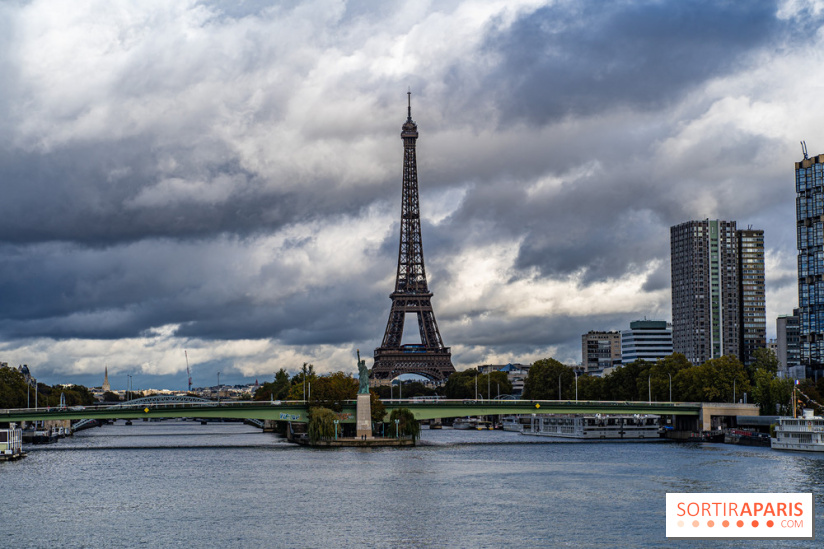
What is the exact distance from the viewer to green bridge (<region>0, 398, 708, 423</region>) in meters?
114

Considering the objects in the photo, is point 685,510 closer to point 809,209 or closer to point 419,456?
point 419,456

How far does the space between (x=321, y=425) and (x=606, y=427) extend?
44.0 meters

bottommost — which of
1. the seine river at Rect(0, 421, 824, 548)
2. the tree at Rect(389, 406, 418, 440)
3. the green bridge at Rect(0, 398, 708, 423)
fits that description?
the seine river at Rect(0, 421, 824, 548)

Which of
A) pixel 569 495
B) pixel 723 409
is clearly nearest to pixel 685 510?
pixel 569 495

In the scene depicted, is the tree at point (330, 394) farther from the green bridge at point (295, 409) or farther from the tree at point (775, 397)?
the tree at point (775, 397)

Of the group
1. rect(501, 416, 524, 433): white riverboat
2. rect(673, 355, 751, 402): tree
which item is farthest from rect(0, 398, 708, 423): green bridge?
rect(501, 416, 524, 433): white riverboat

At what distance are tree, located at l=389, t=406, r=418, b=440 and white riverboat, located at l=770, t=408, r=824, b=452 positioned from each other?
118 feet

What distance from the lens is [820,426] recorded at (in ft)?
351

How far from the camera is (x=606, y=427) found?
144 meters

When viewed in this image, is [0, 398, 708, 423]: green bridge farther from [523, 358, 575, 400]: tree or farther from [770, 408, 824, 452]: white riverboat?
[523, 358, 575, 400]: tree

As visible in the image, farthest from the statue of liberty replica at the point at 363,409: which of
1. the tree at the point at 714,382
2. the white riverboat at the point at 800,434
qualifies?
the tree at the point at 714,382

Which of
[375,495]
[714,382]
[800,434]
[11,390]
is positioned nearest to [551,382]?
[714,382]

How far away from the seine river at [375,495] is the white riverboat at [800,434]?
2.81 metres

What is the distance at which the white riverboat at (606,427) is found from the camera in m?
143
